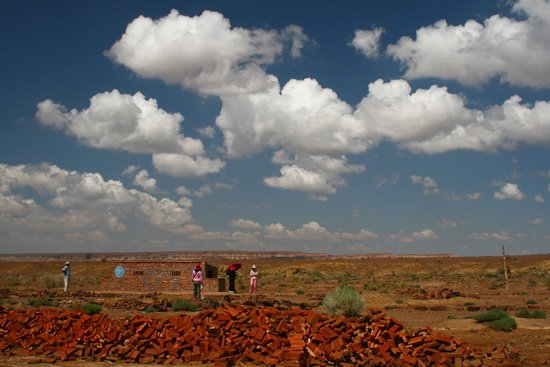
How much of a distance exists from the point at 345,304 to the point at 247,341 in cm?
593

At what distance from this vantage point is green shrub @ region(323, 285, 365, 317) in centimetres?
1869

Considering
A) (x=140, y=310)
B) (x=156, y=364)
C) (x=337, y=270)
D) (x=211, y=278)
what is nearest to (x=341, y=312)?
(x=156, y=364)

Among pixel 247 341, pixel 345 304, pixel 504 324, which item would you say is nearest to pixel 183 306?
pixel 345 304

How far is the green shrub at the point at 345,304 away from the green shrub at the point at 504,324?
457cm

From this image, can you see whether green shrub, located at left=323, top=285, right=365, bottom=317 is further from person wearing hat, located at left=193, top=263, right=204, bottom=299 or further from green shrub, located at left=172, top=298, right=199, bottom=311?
person wearing hat, located at left=193, top=263, right=204, bottom=299

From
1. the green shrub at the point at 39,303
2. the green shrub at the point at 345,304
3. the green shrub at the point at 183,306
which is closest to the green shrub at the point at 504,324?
the green shrub at the point at 345,304

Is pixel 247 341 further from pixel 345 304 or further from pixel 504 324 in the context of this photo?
pixel 504 324

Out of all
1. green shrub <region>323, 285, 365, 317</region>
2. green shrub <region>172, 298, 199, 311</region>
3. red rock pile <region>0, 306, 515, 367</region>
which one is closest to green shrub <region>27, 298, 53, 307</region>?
→ green shrub <region>172, 298, 199, 311</region>

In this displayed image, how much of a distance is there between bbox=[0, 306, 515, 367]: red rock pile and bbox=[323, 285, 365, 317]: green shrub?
445 centimetres

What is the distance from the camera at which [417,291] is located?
1527 inches

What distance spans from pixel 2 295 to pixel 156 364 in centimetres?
2361

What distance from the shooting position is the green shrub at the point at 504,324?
18.5m

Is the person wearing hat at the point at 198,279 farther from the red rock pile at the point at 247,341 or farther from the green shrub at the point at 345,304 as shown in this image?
the red rock pile at the point at 247,341

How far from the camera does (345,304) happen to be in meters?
18.8
